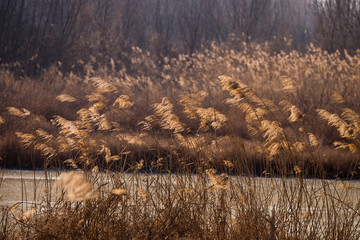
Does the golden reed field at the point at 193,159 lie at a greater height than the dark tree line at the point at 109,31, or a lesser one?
lesser

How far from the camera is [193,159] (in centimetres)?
536

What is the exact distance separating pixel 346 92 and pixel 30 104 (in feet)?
24.8

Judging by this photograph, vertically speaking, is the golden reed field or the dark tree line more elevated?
the dark tree line

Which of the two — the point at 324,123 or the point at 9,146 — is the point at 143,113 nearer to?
the point at 9,146

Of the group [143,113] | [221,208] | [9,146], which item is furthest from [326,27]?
[221,208]

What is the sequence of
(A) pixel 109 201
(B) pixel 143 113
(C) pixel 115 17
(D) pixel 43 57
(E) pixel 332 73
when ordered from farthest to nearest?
(C) pixel 115 17
(D) pixel 43 57
(E) pixel 332 73
(B) pixel 143 113
(A) pixel 109 201

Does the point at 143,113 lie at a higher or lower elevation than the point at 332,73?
lower

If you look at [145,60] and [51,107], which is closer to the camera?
[51,107]

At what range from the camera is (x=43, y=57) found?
15.8 metres

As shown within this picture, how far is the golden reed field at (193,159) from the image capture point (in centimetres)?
259

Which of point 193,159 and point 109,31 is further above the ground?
point 109,31

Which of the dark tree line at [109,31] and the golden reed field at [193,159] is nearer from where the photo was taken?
the golden reed field at [193,159]

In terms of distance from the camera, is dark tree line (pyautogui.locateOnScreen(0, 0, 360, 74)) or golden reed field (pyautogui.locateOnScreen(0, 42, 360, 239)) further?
dark tree line (pyautogui.locateOnScreen(0, 0, 360, 74))

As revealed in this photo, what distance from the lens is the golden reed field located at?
8.48 feet
